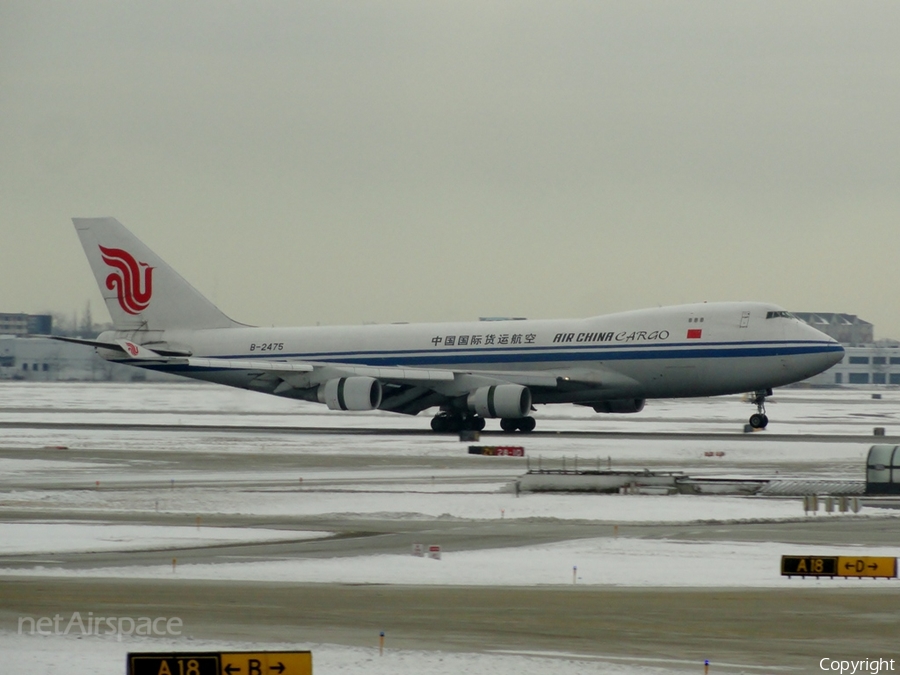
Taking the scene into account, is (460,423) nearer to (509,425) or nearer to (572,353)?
(509,425)

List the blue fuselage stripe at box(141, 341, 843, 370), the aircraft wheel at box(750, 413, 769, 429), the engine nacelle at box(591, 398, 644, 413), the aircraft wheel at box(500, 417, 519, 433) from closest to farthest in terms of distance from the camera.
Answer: the blue fuselage stripe at box(141, 341, 843, 370) → the aircraft wheel at box(750, 413, 769, 429) → the aircraft wheel at box(500, 417, 519, 433) → the engine nacelle at box(591, 398, 644, 413)

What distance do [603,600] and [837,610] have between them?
272cm

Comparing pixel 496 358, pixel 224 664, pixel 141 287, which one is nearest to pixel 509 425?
pixel 496 358

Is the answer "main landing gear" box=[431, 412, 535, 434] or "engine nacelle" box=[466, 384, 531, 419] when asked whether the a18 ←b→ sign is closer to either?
"engine nacelle" box=[466, 384, 531, 419]

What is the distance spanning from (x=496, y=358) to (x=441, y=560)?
112ft

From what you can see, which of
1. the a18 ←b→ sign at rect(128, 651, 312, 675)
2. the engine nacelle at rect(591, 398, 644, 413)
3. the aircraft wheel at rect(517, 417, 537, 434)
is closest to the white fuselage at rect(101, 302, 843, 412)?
the aircraft wheel at rect(517, 417, 537, 434)

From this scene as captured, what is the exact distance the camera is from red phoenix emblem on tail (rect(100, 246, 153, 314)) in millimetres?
61500

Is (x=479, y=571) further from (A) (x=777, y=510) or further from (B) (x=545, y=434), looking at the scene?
(B) (x=545, y=434)

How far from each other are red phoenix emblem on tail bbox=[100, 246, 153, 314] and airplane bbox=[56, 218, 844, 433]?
144 mm

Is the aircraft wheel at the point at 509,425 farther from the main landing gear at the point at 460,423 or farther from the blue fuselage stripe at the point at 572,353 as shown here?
the blue fuselage stripe at the point at 572,353

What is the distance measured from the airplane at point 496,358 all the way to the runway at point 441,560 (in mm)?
9096

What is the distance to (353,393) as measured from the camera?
5175 cm

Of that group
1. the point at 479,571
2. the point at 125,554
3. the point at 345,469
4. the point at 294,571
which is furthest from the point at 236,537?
the point at 345,469

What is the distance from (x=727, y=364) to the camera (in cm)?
4969
